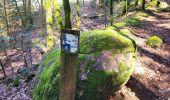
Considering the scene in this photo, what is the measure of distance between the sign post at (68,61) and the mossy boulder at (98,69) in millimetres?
1694

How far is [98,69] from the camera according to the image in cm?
594

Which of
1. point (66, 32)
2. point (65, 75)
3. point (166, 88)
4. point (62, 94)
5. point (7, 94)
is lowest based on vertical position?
point (7, 94)

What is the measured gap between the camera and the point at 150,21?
17.0 m

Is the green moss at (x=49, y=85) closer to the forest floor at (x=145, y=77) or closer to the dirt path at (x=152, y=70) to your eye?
the forest floor at (x=145, y=77)

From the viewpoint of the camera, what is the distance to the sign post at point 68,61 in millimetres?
3773

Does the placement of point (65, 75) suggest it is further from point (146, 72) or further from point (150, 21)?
point (150, 21)

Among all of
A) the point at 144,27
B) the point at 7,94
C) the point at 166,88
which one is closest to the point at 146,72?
the point at 166,88

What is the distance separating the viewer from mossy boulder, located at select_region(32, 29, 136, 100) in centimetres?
583

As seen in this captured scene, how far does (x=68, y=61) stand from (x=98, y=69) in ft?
6.86

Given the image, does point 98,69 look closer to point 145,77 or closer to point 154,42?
point 145,77

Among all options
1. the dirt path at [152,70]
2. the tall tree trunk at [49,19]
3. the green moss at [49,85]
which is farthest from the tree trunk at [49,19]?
the green moss at [49,85]

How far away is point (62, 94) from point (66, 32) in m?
1.13

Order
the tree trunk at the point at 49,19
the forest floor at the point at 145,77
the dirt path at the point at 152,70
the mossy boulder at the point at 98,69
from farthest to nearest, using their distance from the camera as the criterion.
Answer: the tree trunk at the point at 49,19
the dirt path at the point at 152,70
the forest floor at the point at 145,77
the mossy boulder at the point at 98,69

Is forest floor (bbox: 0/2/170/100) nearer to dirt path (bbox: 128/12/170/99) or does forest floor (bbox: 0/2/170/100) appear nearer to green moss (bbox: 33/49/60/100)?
dirt path (bbox: 128/12/170/99)
